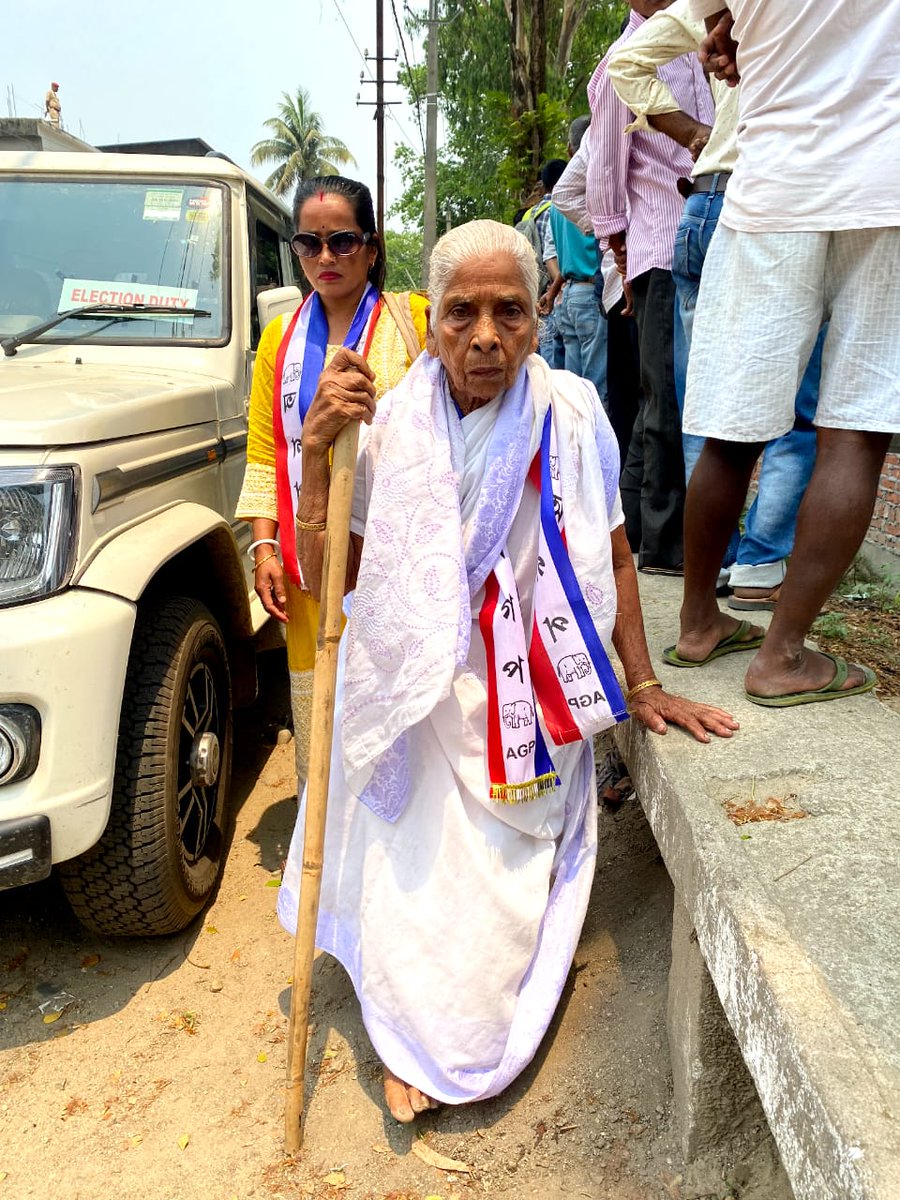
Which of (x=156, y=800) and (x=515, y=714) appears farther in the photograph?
(x=156, y=800)

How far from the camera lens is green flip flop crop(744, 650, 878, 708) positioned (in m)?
2.17

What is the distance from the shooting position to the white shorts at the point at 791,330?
193cm

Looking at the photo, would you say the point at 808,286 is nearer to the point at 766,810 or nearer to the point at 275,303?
the point at 766,810

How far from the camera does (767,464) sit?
2898 millimetres

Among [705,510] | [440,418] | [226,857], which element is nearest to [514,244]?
[440,418]

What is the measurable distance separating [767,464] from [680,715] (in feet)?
3.82

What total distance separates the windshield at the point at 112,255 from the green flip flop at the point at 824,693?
223cm

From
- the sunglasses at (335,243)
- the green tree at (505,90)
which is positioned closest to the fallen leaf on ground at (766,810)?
the sunglasses at (335,243)

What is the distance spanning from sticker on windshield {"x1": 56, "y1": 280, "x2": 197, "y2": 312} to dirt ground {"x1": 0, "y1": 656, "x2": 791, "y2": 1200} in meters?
2.04

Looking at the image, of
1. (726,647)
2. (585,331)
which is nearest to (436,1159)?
(726,647)

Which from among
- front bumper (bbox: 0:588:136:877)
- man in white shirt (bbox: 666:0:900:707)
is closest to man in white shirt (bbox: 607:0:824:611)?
man in white shirt (bbox: 666:0:900:707)

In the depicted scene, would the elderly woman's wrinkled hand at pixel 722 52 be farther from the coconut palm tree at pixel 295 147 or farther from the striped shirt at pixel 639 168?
the coconut palm tree at pixel 295 147

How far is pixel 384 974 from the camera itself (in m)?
1.95

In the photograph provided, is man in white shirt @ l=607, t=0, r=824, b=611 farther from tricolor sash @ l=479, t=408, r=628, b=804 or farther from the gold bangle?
tricolor sash @ l=479, t=408, r=628, b=804
